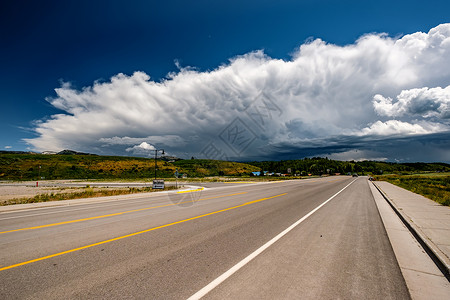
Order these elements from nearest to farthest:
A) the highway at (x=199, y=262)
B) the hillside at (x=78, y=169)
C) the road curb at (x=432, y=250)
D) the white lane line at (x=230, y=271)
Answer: the white lane line at (x=230, y=271) → the highway at (x=199, y=262) → the road curb at (x=432, y=250) → the hillside at (x=78, y=169)

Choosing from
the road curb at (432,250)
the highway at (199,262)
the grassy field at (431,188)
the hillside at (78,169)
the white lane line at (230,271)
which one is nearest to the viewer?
the white lane line at (230,271)

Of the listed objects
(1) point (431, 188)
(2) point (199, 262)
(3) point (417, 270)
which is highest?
(2) point (199, 262)

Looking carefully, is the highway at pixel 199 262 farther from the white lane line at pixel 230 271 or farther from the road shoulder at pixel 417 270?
the road shoulder at pixel 417 270

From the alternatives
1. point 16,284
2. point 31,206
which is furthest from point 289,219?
point 31,206

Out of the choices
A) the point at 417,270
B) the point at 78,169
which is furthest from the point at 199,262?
the point at 78,169

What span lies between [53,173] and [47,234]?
96137 millimetres

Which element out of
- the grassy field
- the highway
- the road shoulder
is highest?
the highway

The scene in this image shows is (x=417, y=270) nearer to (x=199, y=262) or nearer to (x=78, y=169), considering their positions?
(x=199, y=262)

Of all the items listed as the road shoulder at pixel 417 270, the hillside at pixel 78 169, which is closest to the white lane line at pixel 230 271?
the road shoulder at pixel 417 270

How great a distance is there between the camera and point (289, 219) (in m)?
8.73

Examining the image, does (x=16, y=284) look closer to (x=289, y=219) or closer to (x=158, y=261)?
(x=158, y=261)

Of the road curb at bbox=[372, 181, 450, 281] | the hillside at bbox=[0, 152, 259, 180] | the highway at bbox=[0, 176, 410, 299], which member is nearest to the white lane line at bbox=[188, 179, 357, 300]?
the highway at bbox=[0, 176, 410, 299]

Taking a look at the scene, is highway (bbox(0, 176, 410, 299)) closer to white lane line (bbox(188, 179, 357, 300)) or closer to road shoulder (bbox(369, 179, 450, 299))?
white lane line (bbox(188, 179, 357, 300))

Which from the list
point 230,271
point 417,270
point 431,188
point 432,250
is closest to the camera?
point 230,271
